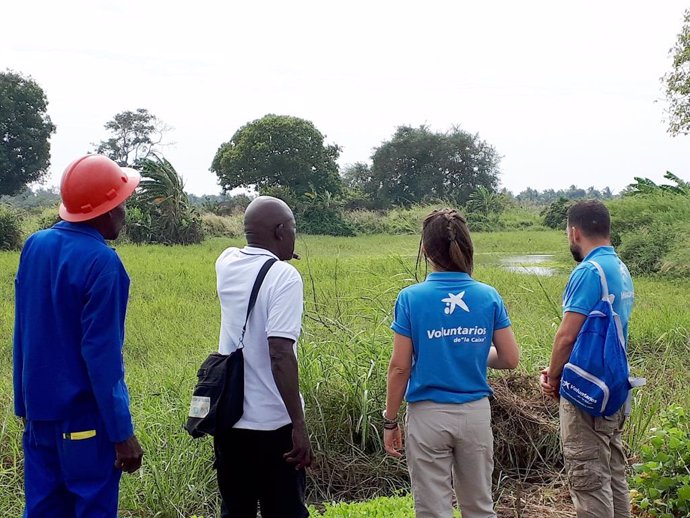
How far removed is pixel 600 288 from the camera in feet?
10.0

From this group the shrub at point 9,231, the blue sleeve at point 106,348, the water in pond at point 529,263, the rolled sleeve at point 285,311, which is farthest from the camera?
the shrub at point 9,231

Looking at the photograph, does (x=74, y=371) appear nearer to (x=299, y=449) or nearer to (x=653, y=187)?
(x=299, y=449)

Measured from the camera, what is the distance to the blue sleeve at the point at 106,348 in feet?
7.57

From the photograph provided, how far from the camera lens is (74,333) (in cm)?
238

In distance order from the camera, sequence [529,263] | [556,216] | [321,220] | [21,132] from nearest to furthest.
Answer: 1. [529,263]
2. [321,220]
3. [556,216]
4. [21,132]

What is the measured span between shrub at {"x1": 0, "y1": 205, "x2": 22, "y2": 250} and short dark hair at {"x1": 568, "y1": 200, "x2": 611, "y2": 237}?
1752 centimetres

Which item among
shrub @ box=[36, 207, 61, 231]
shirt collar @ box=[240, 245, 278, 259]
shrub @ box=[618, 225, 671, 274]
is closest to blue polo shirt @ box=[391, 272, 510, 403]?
shirt collar @ box=[240, 245, 278, 259]

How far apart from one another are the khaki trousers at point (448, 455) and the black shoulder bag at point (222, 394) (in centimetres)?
70

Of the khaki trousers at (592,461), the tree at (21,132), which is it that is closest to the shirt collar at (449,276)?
the khaki trousers at (592,461)

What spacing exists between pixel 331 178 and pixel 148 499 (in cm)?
3427

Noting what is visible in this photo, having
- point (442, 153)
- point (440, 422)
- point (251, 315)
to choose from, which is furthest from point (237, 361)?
point (442, 153)

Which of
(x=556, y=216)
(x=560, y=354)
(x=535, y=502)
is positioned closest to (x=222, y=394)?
(x=560, y=354)

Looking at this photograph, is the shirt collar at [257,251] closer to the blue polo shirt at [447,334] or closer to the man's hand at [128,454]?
the blue polo shirt at [447,334]

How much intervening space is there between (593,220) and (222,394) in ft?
6.02
